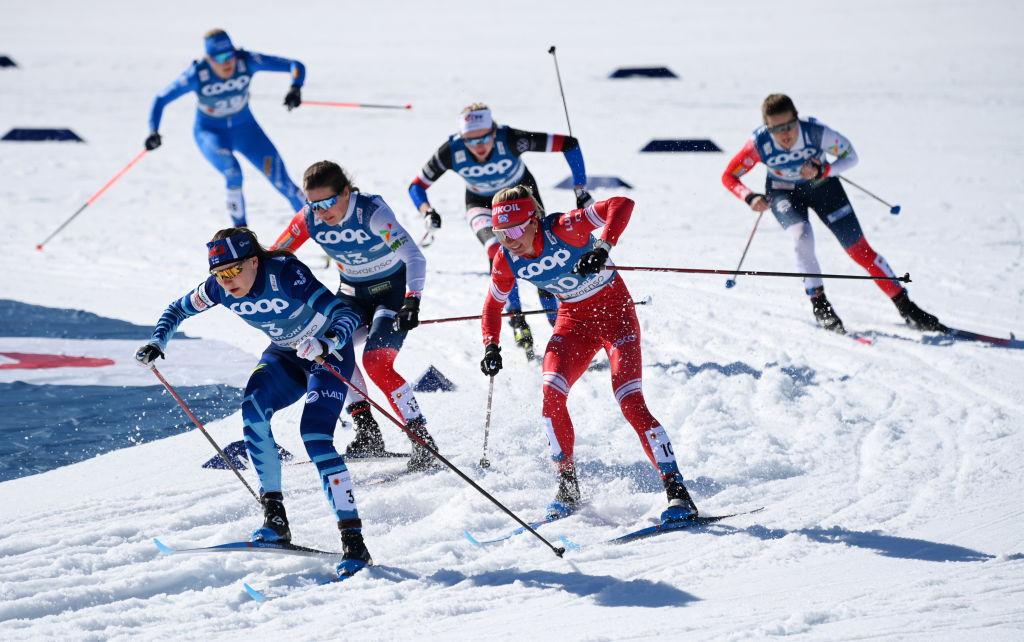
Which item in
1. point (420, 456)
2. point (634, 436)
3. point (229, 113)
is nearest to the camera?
point (420, 456)

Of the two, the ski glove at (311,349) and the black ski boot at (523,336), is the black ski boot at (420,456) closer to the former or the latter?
the ski glove at (311,349)

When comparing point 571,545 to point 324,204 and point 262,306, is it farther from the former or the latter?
point 324,204

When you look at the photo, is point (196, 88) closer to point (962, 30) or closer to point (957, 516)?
point (957, 516)

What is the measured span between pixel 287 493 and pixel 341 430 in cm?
119

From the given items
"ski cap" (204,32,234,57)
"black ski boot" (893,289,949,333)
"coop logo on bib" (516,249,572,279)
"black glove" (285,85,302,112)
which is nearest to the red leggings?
"coop logo on bib" (516,249,572,279)

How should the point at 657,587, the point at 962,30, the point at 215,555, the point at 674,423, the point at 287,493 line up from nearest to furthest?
the point at 657,587 → the point at 215,555 → the point at 287,493 → the point at 674,423 → the point at 962,30

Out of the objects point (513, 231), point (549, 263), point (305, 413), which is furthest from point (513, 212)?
point (305, 413)

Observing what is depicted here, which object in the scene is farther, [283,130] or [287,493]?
[283,130]

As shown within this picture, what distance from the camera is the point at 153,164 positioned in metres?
16.2

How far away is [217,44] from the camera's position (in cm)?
959

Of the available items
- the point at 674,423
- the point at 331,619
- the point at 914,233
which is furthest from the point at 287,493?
the point at 914,233

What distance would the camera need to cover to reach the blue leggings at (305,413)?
461cm

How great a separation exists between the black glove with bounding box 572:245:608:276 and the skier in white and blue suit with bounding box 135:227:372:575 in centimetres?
115

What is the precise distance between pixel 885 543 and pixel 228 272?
3.24 metres
